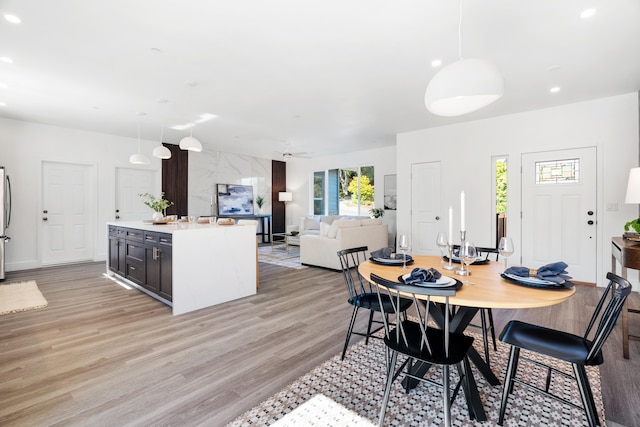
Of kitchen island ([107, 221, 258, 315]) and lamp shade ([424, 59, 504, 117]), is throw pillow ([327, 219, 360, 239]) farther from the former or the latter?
lamp shade ([424, 59, 504, 117])

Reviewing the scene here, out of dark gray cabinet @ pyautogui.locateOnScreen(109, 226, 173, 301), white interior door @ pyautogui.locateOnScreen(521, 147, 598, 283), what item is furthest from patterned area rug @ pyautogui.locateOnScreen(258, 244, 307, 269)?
white interior door @ pyautogui.locateOnScreen(521, 147, 598, 283)

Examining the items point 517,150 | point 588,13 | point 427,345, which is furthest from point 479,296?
point 517,150

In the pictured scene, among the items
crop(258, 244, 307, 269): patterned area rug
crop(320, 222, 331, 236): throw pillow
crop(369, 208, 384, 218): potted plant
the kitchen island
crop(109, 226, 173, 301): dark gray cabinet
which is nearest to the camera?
the kitchen island

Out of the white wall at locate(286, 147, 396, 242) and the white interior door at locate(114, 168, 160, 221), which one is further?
the white wall at locate(286, 147, 396, 242)

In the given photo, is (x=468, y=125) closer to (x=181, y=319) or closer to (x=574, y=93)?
(x=574, y=93)

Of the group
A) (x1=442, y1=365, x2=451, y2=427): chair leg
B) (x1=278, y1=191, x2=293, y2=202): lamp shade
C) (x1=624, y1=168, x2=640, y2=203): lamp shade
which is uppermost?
(x1=278, y1=191, x2=293, y2=202): lamp shade

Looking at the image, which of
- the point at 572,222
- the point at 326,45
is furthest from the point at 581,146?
the point at 326,45

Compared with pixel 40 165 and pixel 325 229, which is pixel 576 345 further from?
pixel 40 165

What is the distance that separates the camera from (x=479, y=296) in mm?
1569

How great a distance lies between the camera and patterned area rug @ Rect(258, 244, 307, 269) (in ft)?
20.8

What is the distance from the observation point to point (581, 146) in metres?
4.54

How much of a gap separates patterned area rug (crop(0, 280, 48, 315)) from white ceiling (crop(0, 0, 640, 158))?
2.71 meters

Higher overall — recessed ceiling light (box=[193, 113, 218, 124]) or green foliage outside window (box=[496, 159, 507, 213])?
recessed ceiling light (box=[193, 113, 218, 124])

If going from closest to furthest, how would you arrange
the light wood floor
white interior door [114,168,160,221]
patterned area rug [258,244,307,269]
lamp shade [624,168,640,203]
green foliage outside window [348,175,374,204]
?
the light wood floor < lamp shade [624,168,640,203] < patterned area rug [258,244,307,269] < white interior door [114,168,160,221] < green foliage outside window [348,175,374,204]
